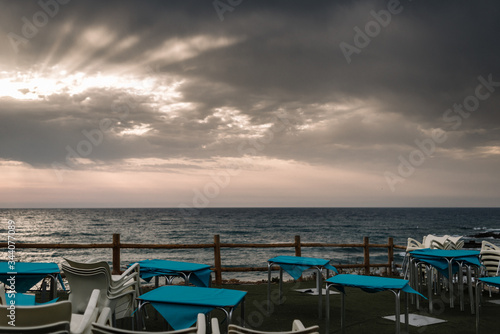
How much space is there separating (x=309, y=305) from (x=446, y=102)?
883 cm

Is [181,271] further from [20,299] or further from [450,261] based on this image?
[450,261]

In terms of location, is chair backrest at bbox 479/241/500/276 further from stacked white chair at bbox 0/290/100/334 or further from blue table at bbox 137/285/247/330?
stacked white chair at bbox 0/290/100/334

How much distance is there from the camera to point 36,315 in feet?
6.82

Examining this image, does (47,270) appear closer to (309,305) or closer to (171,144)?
(309,305)

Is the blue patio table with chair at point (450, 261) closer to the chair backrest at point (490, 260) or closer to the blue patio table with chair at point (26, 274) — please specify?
the chair backrest at point (490, 260)

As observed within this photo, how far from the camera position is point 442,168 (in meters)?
21.0

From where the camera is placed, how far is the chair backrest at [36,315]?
6.76ft

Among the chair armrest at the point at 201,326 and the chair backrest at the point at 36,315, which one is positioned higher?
the chair backrest at the point at 36,315

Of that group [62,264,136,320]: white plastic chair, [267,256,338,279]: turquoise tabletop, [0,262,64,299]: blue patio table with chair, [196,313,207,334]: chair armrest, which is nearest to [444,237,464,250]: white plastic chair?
[267,256,338,279]: turquoise tabletop

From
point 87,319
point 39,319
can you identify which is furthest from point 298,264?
point 39,319

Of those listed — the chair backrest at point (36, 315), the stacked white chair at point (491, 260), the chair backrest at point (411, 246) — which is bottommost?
the stacked white chair at point (491, 260)

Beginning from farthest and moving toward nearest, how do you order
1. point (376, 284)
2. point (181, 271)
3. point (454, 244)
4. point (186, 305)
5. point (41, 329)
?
point (454, 244) → point (181, 271) → point (376, 284) → point (186, 305) → point (41, 329)

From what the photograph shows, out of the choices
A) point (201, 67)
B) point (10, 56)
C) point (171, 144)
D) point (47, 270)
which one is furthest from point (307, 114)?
point (47, 270)

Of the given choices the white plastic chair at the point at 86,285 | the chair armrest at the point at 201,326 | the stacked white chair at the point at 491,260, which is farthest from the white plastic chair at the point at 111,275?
the stacked white chair at the point at 491,260
